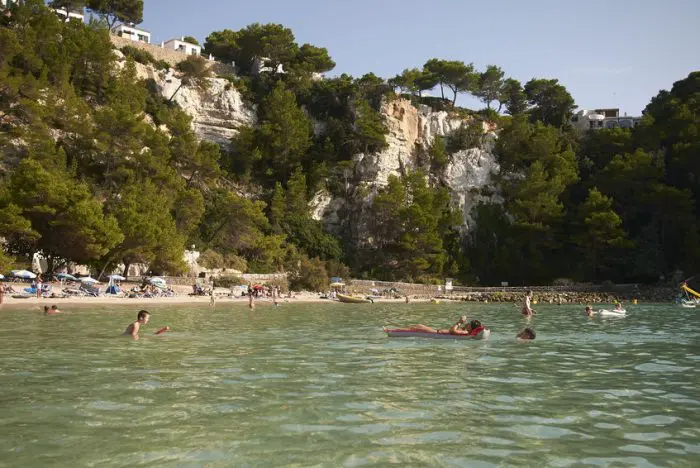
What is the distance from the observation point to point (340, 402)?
31.2ft

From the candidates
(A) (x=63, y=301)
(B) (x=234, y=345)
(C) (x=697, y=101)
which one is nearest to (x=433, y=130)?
(C) (x=697, y=101)

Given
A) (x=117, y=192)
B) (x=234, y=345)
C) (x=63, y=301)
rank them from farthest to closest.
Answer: (x=117, y=192), (x=63, y=301), (x=234, y=345)

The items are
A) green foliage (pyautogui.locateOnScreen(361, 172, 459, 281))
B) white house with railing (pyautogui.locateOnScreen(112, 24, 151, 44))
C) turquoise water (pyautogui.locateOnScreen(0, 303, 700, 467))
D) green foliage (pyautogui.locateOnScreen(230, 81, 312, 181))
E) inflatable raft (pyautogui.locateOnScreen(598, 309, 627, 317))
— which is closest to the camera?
turquoise water (pyautogui.locateOnScreen(0, 303, 700, 467))

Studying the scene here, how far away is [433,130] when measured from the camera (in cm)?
7156

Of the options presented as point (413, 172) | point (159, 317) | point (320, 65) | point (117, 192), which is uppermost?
point (320, 65)

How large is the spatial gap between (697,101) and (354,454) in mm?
70368

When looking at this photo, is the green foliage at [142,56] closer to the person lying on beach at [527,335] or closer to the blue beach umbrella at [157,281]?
the blue beach umbrella at [157,281]

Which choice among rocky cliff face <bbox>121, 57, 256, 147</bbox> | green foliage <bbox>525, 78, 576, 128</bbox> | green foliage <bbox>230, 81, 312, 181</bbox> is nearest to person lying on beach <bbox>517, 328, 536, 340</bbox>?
green foliage <bbox>230, 81, 312, 181</bbox>

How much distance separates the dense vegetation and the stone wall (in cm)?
264

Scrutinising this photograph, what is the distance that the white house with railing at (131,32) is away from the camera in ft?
254

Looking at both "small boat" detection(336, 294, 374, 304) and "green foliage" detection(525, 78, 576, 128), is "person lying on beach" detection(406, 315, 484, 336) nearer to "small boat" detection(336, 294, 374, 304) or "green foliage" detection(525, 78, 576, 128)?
"small boat" detection(336, 294, 374, 304)

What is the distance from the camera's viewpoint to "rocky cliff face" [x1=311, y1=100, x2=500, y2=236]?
213 ft

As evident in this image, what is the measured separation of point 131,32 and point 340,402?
83.4 metres

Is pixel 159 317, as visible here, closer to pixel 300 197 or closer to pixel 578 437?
pixel 578 437
